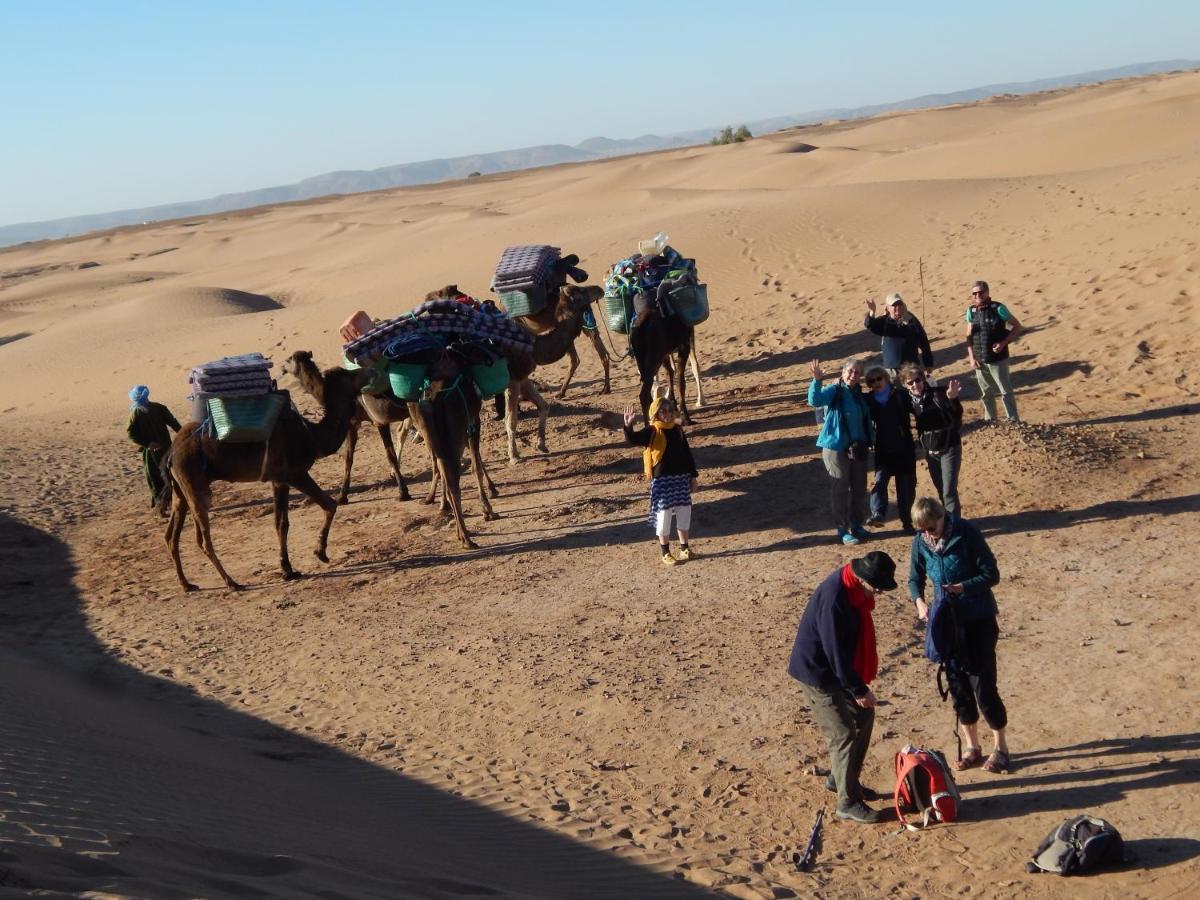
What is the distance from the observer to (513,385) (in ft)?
50.4

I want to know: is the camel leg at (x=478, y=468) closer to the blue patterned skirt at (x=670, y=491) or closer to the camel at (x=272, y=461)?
the camel at (x=272, y=461)

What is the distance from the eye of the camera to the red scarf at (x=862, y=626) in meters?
6.72

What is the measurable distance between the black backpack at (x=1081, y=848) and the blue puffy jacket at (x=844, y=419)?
5427 millimetres

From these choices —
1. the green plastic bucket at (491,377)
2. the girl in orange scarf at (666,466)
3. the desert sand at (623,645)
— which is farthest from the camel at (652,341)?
the girl in orange scarf at (666,466)

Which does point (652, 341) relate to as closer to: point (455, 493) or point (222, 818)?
point (455, 493)

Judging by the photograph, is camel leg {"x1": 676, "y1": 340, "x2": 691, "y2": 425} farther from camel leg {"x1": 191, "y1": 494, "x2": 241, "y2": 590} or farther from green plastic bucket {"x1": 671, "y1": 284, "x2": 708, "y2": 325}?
camel leg {"x1": 191, "y1": 494, "x2": 241, "y2": 590}

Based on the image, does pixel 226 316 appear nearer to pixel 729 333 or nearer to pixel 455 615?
pixel 729 333

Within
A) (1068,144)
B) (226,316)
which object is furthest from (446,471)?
(1068,144)

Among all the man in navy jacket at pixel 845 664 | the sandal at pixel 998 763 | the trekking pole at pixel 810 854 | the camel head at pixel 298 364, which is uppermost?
the camel head at pixel 298 364

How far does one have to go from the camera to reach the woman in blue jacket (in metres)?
7.21

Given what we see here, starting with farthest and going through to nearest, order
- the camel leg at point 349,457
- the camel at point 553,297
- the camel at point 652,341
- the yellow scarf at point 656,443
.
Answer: the camel at point 553,297, the camel at point 652,341, the camel leg at point 349,457, the yellow scarf at point 656,443

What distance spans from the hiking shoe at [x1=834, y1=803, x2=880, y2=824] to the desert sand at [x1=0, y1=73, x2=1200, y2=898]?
0.06m

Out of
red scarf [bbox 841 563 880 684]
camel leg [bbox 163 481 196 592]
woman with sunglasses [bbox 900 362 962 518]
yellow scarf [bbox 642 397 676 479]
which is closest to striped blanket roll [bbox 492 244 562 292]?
camel leg [bbox 163 481 196 592]

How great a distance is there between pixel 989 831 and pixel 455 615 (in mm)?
5534
